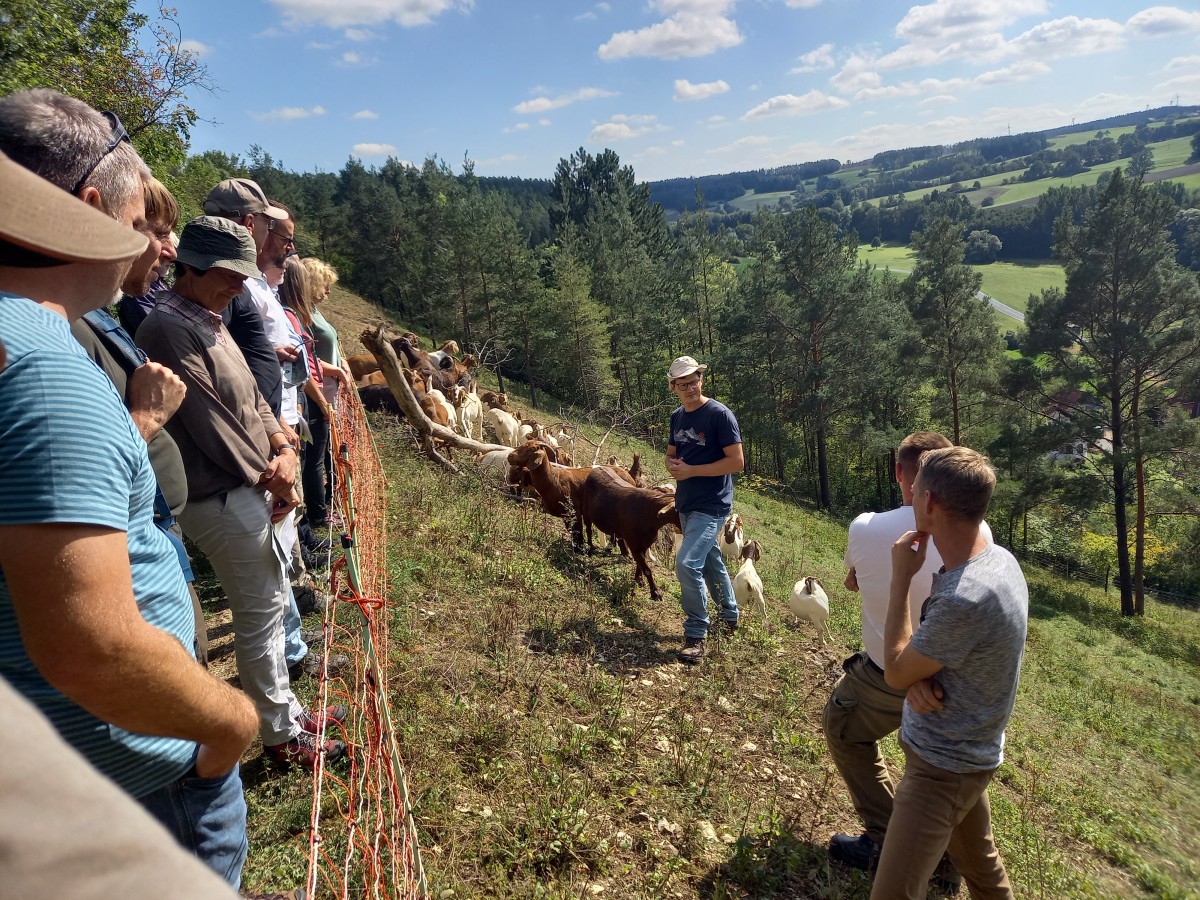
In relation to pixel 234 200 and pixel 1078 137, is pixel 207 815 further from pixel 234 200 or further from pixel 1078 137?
pixel 1078 137

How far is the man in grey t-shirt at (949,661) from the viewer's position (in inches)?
101

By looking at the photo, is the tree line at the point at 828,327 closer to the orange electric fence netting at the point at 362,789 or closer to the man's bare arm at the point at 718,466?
the man's bare arm at the point at 718,466

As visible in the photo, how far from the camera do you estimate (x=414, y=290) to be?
43000 millimetres

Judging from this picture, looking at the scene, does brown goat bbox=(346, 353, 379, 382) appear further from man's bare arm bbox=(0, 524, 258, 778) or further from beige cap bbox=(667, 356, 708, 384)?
man's bare arm bbox=(0, 524, 258, 778)

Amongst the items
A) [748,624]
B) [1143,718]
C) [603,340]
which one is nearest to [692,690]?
[748,624]

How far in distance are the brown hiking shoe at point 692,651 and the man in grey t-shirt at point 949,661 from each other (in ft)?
9.14

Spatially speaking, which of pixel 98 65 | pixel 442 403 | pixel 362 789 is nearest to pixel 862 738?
pixel 362 789

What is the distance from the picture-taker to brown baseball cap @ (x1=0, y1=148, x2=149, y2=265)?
1.11m

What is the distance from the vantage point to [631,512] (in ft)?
22.0

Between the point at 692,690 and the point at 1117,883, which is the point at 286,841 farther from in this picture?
the point at 1117,883

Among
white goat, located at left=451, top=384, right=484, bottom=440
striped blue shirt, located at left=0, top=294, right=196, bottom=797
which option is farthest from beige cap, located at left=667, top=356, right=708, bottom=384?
white goat, located at left=451, top=384, right=484, bottom=440

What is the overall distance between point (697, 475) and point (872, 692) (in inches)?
88.5

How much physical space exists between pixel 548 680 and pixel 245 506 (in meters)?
2.60

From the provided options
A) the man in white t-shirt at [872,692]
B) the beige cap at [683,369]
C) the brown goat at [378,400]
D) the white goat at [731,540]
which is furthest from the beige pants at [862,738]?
the brown goat at [378,400]
